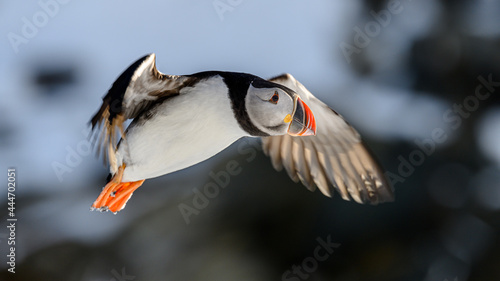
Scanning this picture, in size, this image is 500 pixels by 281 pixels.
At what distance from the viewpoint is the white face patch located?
2.42 m

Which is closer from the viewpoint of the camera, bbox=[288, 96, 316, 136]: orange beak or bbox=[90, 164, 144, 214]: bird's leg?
bbox=[288, 96, 316, 136]: orange beak

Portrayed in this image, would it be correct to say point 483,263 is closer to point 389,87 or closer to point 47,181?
point 389,87

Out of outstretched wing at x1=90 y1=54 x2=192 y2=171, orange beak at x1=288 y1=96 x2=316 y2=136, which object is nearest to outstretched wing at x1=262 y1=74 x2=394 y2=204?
orange beak at x1=288 y1=96 x2=316 y2=136

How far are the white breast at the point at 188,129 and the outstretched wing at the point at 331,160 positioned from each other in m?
0.64

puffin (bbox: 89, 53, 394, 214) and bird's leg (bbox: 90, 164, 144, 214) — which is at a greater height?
puffin (bbox: 89, 53, 394, 214)

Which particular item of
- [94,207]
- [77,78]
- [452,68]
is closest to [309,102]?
[94,207]

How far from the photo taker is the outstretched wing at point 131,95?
2.14 m

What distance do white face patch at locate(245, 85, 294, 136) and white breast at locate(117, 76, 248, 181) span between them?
99 millimetres

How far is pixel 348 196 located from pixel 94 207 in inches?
51.2

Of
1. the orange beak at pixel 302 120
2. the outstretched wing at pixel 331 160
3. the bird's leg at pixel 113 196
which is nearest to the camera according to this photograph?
the orange beak at pixel 302 120

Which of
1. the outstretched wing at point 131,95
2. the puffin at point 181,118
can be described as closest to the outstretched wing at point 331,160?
the puffin at point 181,118

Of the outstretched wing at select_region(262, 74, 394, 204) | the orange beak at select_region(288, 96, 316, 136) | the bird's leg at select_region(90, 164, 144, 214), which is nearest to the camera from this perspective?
the orange beak at select_region(288, 96, 316, 136)

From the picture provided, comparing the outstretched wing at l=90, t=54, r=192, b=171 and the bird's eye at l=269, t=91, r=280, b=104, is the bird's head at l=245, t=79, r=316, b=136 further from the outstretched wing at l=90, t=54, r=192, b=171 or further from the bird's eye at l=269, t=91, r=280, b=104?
the outstretched wing at l=90, t=54, r=192, b=171

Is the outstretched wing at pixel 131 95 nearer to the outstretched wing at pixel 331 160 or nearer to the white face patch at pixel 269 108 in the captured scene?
the white face patch at pixel 269 108
